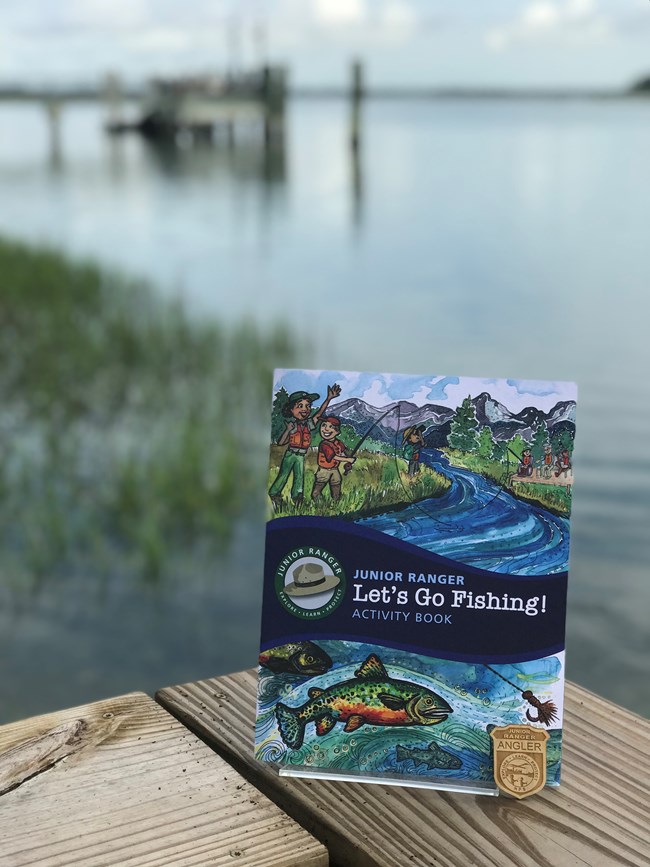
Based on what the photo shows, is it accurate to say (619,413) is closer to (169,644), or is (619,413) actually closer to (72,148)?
(169,644)

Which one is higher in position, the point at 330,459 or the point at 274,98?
the point at 274,98

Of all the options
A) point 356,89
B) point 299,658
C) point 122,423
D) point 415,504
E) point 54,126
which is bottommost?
point 122,423

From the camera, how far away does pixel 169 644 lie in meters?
3.95

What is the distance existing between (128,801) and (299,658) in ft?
0.50

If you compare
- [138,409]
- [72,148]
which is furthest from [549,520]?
[72,148]

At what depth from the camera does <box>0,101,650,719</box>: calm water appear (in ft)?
13.1

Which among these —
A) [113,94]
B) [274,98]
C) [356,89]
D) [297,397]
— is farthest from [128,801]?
[113,94]

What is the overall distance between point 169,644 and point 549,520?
333 centimetres

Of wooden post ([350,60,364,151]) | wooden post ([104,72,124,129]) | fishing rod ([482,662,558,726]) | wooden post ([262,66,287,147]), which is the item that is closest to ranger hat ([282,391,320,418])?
fishing rod ([482,662,558,726])

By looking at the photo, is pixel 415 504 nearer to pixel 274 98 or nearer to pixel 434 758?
pixel 434 758

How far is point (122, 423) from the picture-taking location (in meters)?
5.53

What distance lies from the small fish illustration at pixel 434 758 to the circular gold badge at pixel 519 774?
0.03 metres

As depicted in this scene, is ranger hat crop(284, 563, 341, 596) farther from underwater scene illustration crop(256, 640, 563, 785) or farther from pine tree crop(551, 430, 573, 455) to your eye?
pine tree crop(551, 430, 573, 455)

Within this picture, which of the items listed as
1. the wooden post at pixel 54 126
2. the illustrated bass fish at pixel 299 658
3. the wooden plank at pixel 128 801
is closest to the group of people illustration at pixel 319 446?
the illustrated bass fish at pixel 299 658
